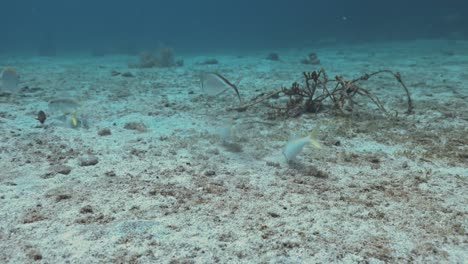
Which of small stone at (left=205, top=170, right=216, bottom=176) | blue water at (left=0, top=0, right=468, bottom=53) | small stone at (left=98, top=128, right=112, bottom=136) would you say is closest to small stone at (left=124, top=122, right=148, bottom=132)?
small stone at (left=98, top=128, right=112, bottom=136)

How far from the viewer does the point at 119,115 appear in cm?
681

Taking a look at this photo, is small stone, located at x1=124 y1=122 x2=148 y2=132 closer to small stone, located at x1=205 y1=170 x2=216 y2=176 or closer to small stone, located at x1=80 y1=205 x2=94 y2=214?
small stone, located at x1=205 y1=170 x2=216 y2=176

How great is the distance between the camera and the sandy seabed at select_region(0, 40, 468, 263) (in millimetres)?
2520

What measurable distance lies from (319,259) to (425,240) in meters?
0.94

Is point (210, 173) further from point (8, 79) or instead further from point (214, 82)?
point (8, 79)

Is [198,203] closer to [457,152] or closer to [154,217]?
[154,217]

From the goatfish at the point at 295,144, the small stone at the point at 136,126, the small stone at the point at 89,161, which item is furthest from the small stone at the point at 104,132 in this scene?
the goatfish at the point at 295,144

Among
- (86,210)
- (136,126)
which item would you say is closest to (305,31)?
(136,126)

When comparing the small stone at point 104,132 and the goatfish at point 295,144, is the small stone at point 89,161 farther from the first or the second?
the goatfish at point 295,144

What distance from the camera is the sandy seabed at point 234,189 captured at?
2520mm

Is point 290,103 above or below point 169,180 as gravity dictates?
Result: above

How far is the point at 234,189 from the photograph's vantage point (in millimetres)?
3555

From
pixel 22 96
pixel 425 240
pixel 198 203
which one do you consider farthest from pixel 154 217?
pixel 22 96

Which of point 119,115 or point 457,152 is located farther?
point 119,115
